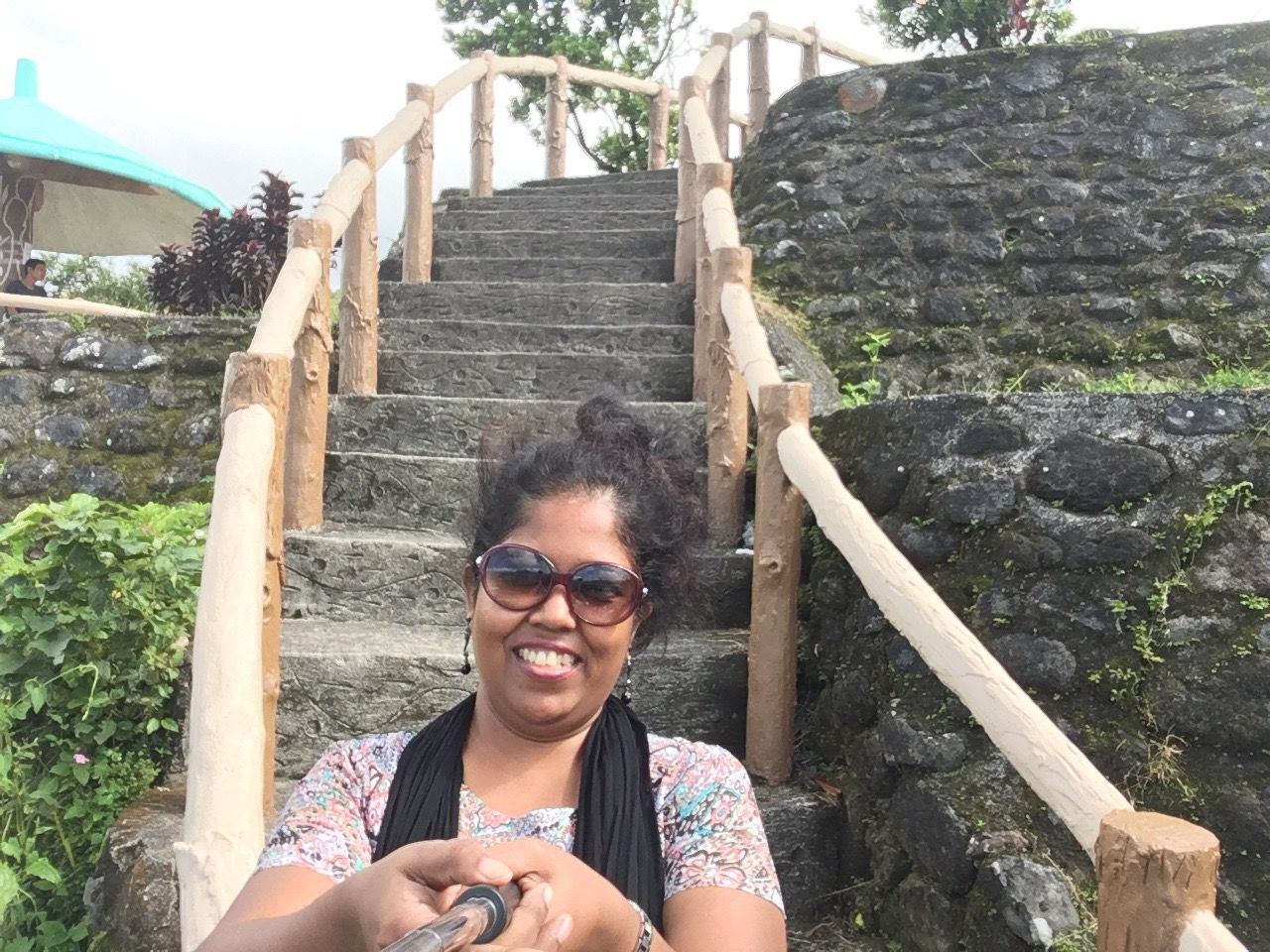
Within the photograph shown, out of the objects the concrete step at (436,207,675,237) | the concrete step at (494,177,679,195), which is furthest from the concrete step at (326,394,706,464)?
the concrete step at (494,177,679,195)

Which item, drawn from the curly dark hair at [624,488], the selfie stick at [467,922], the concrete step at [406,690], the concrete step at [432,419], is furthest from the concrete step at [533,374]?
the selfie stick at [467,922]

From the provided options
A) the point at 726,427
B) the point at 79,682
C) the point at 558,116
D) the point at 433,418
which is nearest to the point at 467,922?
the point at 79,682

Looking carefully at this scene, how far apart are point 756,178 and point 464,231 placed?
155 cm

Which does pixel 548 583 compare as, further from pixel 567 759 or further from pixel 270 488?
pixel 270 488

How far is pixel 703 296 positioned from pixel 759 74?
4.44m

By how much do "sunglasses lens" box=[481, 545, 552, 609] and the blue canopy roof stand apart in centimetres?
642

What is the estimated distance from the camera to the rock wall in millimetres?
4598

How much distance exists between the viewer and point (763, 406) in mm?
2967

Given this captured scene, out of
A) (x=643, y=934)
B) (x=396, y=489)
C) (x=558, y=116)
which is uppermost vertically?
(x=558, y=116)

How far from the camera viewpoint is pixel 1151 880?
138cm

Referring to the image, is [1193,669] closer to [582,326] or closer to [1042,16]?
[582,326]

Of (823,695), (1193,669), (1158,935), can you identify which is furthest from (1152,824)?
(823,695)

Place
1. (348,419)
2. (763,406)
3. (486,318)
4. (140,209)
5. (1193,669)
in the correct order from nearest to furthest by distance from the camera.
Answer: (1193,669) → (763,406) → (348,419) → (486,318) → (140,209)

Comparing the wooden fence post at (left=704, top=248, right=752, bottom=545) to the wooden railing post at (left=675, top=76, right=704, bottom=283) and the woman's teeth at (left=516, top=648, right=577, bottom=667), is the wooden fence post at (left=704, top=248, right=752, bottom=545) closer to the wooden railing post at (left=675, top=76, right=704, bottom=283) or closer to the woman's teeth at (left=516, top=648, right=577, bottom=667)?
the wooden railing post at (left=675, top=76, right=704, bottom=283)
